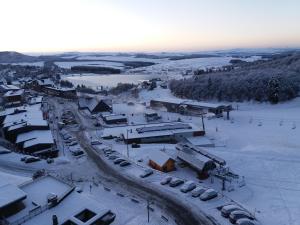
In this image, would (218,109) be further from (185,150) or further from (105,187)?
(105,187)

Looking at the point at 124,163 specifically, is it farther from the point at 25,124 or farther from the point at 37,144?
the point at 25,124

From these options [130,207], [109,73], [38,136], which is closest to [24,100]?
[38,136]

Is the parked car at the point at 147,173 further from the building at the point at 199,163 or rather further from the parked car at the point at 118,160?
the parked car at the point at 118,160

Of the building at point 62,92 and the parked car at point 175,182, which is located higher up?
the parked car at point 175,182

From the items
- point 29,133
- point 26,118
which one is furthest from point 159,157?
point 26,118

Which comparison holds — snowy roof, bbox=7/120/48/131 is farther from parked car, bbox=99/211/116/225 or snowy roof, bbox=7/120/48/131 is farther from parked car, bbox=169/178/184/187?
parked car, bbox=99/211/116/225

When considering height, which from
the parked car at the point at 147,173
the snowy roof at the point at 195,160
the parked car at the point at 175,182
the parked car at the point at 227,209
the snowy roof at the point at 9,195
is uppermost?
the snowy roof at the point at 9,195

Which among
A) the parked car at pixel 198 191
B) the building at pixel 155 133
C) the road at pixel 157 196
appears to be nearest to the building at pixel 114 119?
the building at pixel 155 133

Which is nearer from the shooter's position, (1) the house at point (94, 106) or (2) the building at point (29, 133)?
(2) the building at point (29, 133)
